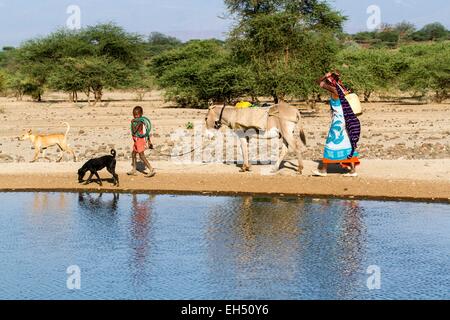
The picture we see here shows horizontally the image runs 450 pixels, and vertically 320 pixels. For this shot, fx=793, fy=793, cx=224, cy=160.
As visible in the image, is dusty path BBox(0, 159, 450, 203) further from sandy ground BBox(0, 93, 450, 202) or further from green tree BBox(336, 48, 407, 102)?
green tree BBox(336, 48, 407, 102)

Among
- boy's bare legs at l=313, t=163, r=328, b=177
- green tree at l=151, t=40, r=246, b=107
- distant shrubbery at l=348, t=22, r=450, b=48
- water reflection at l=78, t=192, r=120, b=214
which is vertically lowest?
water reflection at l=78, t=192, r=120, b=214

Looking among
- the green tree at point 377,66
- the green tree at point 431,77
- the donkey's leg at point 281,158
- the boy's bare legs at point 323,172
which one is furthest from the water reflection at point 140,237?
the green tree at point 431,77

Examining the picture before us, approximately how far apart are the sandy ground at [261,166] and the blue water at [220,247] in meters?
0.92

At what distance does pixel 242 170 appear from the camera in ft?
51.9

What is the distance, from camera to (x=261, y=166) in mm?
16531

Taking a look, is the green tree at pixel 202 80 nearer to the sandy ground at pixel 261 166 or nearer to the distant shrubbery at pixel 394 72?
the distant shrubbery at pixel 394 72

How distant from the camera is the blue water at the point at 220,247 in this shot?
A: 309 inches

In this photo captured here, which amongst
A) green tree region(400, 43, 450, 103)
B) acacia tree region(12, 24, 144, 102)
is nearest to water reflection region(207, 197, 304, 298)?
green tree region(400, 43, 450, 103)

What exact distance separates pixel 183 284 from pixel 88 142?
15102 mm

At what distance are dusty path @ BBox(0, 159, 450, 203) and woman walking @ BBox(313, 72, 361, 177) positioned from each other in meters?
0.43

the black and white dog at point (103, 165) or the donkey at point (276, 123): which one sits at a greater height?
the donkey at point (276, 123)

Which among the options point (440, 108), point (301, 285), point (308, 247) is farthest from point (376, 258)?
point (440, 108)

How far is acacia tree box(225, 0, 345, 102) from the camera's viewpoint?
32.5m
